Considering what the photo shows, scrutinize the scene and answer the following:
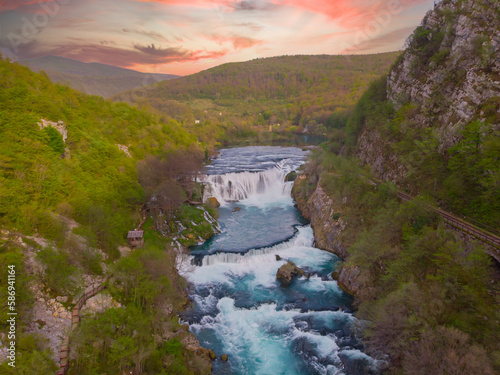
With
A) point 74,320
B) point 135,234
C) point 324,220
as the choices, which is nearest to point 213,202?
point 324,220

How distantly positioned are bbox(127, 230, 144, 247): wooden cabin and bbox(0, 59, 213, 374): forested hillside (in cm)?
51

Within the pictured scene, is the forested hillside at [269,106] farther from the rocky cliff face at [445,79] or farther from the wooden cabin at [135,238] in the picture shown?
the wooden cabin at [135,238]

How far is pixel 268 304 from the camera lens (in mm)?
26906

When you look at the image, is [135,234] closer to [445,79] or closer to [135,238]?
[135,238]

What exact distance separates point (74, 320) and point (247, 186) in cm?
4241

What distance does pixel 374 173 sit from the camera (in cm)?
4031

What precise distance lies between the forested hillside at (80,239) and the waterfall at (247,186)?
40.4 ft

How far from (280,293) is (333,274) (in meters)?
6.34

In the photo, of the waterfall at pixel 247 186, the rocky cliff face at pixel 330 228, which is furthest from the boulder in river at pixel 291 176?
the rocky cliff face at pixel 330 228

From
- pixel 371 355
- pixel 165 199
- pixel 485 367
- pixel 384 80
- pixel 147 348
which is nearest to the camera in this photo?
pixel 485 367

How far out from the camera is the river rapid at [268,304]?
20984 mm

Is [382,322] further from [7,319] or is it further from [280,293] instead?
[7,319]

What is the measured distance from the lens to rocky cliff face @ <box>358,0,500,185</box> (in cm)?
2745

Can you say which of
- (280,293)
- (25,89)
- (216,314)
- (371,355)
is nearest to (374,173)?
(280,293)
